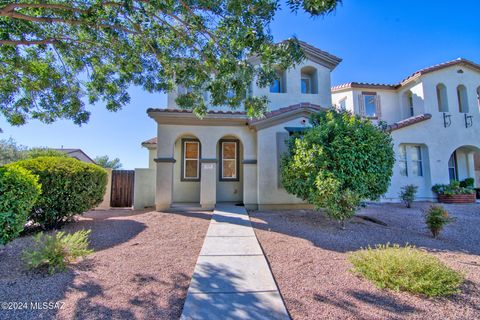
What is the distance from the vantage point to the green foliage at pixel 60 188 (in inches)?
250

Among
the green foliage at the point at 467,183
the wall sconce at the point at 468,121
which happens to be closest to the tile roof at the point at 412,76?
the wall sconce at the point at 468,121

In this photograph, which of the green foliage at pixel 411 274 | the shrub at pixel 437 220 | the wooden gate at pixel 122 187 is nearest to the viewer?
the green foliage at pixel 411 274

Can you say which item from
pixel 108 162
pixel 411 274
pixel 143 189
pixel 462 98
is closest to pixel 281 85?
pixel 143 189

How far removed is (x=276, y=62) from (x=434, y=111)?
44.7ft

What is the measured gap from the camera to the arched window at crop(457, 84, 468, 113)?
14.3 m

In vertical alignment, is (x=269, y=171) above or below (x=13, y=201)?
above

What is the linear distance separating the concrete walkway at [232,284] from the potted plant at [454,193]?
1294 centimetres

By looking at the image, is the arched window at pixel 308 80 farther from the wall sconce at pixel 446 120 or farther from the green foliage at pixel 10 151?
the green foliage at pixel 10 151

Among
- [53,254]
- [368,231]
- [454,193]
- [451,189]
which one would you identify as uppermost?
[451,189]

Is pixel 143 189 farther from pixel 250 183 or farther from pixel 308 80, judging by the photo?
pixel 308 80

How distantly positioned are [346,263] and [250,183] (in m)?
5.65

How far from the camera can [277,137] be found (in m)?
9.63

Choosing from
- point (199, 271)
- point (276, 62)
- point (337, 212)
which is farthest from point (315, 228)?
point (276, 62)

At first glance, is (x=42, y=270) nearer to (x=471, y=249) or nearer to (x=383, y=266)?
(x=383, y=266)
